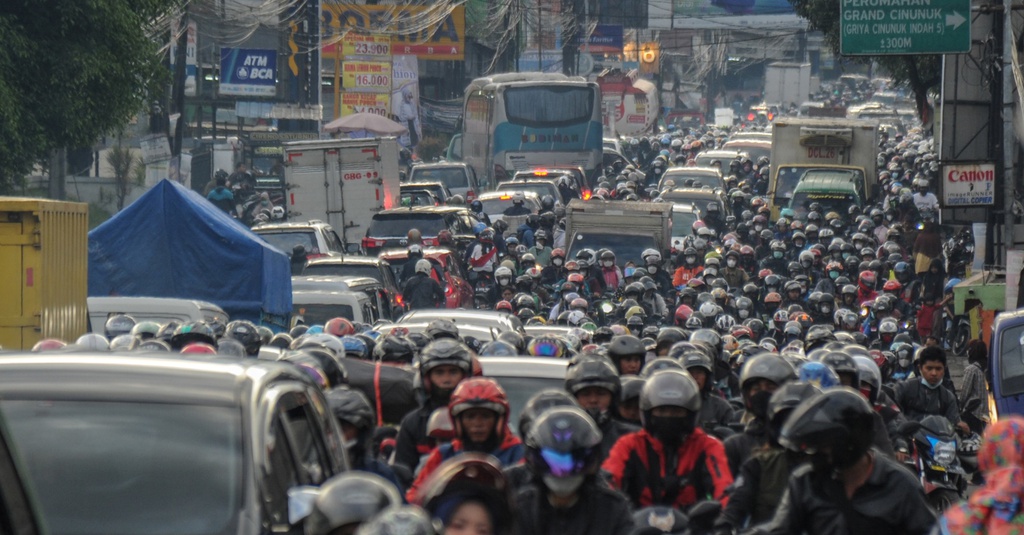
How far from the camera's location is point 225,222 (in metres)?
20.1

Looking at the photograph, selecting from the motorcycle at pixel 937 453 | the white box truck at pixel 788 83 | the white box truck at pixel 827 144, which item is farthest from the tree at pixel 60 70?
the white box truck at pixel 788 83

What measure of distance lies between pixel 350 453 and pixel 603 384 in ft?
3.91

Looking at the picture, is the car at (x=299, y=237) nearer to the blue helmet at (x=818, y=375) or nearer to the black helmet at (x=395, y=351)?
the black helmet at (x=395, y=351)

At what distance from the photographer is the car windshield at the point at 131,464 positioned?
5113 mm

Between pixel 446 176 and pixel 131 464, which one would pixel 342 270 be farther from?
pixel 446 176

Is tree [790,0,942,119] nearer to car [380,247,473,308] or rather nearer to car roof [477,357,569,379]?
car [380,247,473,308]

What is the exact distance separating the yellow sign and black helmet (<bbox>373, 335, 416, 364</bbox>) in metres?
37.7

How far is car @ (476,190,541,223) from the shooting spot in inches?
1411

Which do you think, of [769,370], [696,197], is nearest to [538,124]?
[696,197]

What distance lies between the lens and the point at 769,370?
768 cm

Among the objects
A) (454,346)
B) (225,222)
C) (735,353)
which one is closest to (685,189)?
(225,222)

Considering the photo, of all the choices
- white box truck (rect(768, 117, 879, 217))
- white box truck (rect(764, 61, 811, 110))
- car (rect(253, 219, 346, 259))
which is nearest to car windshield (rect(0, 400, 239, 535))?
car (rect(253, 219, 346, 259))

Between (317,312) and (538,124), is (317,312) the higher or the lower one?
the lower one

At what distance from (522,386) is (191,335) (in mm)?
2642
